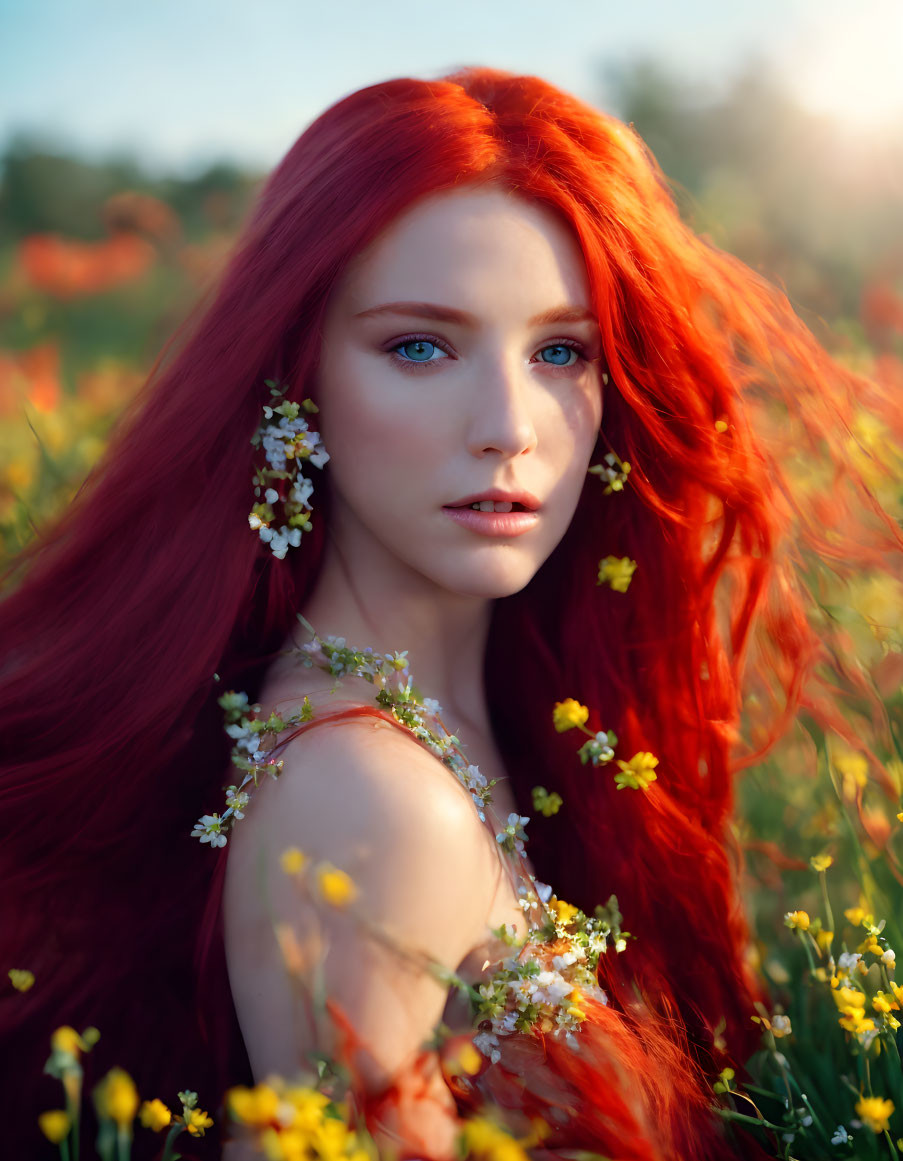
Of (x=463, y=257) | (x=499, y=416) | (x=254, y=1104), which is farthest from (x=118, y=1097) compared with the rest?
(x=463, y=257)

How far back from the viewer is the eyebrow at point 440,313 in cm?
178

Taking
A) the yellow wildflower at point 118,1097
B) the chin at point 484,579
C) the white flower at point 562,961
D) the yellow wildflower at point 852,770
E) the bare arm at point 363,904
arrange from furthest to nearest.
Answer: the yellow wildflower at point 852,770 < the chin at point 484,579 < the white flower at point 562,961 < the bare arm at point 363,904 < the yellow wildflower at point 118,1097

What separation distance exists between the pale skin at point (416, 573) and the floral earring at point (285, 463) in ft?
0.12

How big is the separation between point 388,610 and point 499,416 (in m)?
0.42

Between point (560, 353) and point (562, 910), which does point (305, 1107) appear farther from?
point (560, 353)

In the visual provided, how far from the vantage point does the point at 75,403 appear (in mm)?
4703

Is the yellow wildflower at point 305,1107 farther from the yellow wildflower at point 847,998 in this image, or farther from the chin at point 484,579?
the chin at point 484,579

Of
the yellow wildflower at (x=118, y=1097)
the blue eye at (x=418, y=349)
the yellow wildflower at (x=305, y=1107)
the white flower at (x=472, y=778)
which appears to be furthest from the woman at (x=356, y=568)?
the yellow wildflower at (x=118, y=1097)

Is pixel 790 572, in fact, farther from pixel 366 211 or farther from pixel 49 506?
pixel 49 506

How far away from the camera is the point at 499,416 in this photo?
178 cm

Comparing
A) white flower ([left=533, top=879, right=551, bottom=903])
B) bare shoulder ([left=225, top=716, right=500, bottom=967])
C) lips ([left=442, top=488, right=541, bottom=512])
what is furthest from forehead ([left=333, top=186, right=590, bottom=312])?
white flower ([left=533, top=879, right=551, bottom=903])

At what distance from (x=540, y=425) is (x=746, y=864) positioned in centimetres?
140

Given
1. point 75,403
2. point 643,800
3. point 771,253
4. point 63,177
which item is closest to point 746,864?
point 643,800

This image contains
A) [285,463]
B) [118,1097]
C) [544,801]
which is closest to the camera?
[118,1097]
